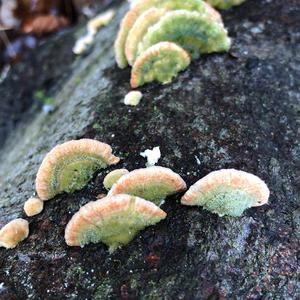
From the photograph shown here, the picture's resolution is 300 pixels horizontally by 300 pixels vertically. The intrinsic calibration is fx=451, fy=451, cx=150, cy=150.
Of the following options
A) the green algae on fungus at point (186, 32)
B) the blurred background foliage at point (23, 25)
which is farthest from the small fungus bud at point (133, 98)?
the blurred background foliage at point (23, 25)

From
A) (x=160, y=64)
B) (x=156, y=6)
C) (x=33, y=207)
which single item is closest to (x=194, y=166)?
(x=160, y=64)

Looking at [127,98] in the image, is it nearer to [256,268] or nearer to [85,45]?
[256,268]

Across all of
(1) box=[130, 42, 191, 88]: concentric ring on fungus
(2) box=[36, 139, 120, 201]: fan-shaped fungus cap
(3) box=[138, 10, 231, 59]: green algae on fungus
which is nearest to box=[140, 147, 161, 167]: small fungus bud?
(2) box=[36, 139, 120, 201]: fan-shaped fungus cap

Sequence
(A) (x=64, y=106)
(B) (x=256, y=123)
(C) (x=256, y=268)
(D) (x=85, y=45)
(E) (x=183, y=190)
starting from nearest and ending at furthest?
(C) (x=256, y=268)
(E) (x=183, y=190)
(B) (x=256, y=123)
(A) (x=64, y=106)
(D) (x=85, y=45)

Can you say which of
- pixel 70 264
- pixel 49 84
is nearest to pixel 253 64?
pixel 70 264

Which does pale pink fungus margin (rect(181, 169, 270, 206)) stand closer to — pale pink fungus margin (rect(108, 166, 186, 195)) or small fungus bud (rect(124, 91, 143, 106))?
pale pink fungus margin (rect(108, 166, 186, 195))

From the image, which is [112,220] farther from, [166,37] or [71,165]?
[166,37]
